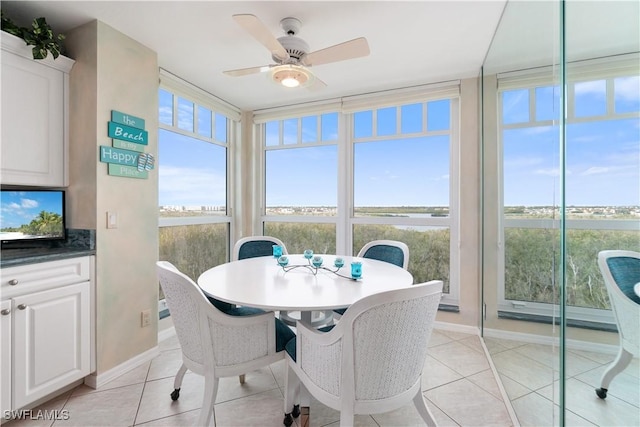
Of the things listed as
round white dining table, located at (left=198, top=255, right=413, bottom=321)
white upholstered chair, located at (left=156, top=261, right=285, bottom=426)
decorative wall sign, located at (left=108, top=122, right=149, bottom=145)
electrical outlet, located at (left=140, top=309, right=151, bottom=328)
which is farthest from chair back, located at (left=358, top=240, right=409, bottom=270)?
decorative wall sign, located at (left=108, top=122, right=149, bottom=145)

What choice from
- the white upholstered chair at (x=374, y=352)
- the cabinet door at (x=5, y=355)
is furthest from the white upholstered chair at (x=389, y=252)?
the cabinet door at (x=5, y=355)

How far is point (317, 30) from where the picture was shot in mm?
2098

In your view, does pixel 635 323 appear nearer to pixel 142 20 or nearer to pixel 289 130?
pixel 142 20

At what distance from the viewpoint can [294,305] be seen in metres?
1.34

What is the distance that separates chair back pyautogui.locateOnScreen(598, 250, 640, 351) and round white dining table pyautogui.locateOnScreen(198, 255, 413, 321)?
2.92 ft

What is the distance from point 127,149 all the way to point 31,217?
737 mm

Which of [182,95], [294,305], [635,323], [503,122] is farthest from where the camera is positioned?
[182,95]

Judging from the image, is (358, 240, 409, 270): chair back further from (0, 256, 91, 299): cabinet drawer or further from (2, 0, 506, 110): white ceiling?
(0, 256, 91, 299): cabinet drawer

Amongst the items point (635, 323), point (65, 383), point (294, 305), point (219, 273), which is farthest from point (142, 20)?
point (635, 323)

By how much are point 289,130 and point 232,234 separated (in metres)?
1.51

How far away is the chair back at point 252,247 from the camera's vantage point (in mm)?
2742

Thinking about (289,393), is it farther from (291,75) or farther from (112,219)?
(291,75)

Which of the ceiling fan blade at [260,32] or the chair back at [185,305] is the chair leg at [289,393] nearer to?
the chair back at [185,305]

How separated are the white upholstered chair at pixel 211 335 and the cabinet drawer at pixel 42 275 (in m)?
0.84
